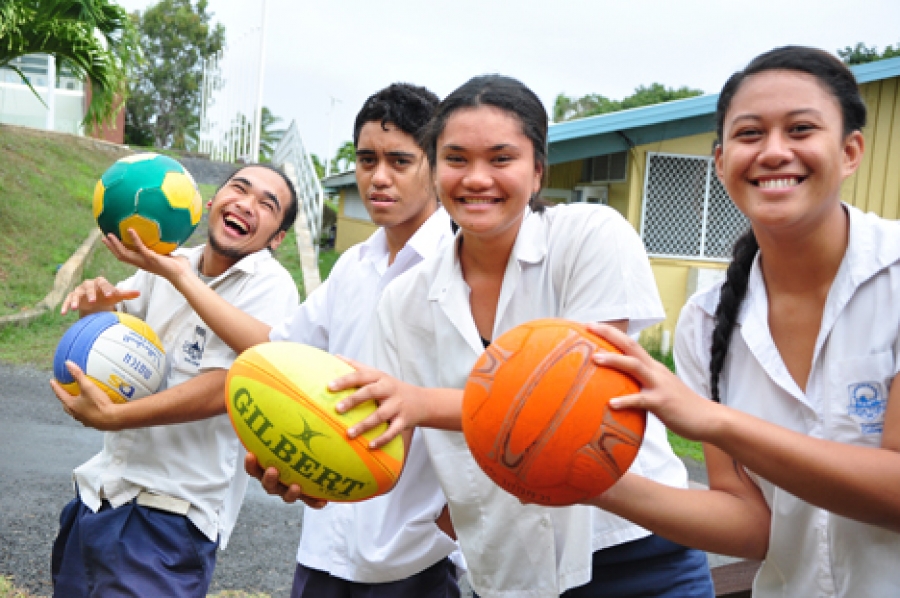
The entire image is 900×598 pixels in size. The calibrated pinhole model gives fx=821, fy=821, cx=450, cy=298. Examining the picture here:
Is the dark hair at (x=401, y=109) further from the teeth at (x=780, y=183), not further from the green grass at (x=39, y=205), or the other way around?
the green grass at (x=39, y=205)

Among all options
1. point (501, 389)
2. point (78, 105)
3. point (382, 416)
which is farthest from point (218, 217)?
point (78, 105)

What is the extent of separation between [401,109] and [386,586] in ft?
6.43

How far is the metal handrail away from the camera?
1917cm

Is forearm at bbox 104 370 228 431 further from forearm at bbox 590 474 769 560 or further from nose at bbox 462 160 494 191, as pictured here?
forearm at bbox 590 474 769 560

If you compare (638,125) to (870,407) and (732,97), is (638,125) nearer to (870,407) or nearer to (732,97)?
(732,97)

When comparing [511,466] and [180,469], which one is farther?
[180,469]

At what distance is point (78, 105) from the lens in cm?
2614

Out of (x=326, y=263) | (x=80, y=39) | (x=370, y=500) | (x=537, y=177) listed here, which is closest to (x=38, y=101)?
(x=326, y=263)

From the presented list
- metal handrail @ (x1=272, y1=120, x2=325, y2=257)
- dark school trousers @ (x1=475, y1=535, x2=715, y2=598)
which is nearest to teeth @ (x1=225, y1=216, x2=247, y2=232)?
dark school trousers @ (x1=475, y1=535, x2=715, y2=598)

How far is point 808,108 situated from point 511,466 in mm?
1186

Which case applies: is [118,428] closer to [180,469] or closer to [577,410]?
[180,469]

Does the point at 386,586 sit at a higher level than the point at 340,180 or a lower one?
lower

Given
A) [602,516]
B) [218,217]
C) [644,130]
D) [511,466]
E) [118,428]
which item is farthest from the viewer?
[644,130]

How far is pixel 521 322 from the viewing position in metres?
2.69
